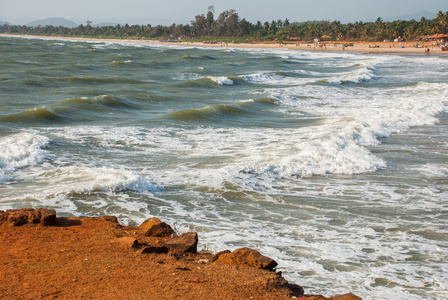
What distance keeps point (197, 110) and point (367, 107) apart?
8.49m

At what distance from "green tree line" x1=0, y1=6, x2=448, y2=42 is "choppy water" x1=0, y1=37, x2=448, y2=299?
94900 millimetres

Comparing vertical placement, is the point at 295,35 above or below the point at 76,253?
above

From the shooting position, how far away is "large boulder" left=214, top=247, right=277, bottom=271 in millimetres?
4867

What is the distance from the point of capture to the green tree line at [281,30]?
10538 centimetres

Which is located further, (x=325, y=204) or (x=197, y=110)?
(x=197, y=110)

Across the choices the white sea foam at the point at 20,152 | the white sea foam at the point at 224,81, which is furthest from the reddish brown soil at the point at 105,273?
the white sea foam at the point at 224,81

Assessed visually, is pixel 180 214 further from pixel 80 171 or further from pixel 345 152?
pixel 345 152

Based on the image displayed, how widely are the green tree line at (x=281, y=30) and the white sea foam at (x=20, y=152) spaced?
10573cm

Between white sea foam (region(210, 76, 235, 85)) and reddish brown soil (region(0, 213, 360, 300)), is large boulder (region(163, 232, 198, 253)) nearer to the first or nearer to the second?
reddish brown soil (region(0, 213, 360, 300))

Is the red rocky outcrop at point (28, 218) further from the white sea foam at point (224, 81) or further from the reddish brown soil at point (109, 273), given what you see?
the white sea foam at point (224, 81)

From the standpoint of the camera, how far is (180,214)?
7488 mm

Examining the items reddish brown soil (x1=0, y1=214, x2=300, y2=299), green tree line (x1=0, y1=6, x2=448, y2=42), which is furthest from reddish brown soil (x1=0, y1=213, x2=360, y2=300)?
green tree line (x1=0, y1=6, x2=448, y2=42)

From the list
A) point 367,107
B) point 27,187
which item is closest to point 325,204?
point 27,187

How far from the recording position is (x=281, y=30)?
147 meters
